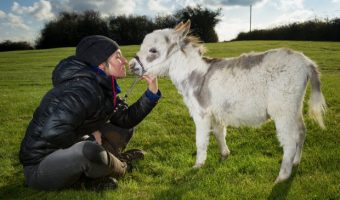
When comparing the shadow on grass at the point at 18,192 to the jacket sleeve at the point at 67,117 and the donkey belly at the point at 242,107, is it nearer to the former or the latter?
the jacket sleeve at the point at 67,117

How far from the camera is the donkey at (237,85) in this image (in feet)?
15.8

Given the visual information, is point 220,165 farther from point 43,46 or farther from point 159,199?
point 43,46

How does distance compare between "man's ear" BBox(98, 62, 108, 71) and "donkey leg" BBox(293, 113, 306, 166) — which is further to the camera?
"donkey leg" BBox(293, 113, 306, 166)

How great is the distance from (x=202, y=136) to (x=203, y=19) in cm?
5538

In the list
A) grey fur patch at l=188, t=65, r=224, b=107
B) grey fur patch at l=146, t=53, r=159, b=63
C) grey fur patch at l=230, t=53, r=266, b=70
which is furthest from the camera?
grey fur patch at l=146, t=53, r=159, b=63

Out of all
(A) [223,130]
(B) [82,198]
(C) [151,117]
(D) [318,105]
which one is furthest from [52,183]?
(C) [151,117]

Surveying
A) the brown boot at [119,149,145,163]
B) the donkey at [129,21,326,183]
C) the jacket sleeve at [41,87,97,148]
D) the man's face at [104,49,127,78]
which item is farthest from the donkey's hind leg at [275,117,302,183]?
the jacket sleeve at [41,87,97,148]

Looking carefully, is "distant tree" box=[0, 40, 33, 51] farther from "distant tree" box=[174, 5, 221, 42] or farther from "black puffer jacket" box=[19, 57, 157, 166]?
"black puffer jacket" box=[19, 57, 157, 166]

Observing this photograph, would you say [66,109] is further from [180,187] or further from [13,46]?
[13,46]

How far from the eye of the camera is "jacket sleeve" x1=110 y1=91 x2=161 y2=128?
5.83 m

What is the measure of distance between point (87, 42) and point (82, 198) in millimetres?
2083

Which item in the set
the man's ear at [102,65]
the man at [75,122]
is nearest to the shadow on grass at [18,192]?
the man at [75,122]

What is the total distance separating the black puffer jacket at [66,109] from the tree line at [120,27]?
2126 inches

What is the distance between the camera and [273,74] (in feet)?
16.0
